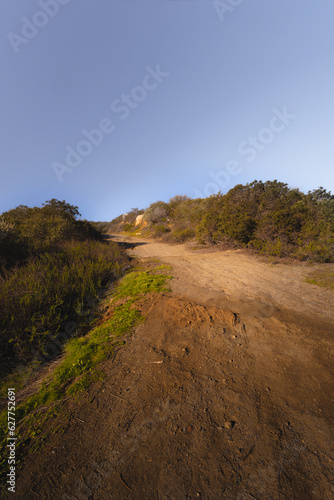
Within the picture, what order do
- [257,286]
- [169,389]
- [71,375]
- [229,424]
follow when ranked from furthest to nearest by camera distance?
[257,286], [71,375], [169,389], [229,424]

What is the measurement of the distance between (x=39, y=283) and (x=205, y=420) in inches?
171

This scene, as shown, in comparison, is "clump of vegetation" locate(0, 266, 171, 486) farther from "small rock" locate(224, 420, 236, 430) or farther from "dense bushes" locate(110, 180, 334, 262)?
"dense bushes" locate(110, 180, 334, 262)

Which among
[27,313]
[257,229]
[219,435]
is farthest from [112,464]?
[257,229]

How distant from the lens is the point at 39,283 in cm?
432

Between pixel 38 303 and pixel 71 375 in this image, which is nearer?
pixel 71 375

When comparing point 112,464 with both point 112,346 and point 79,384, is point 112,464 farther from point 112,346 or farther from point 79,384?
point 112,346

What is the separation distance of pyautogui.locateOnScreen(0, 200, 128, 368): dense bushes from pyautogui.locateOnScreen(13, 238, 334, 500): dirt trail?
1.81 m

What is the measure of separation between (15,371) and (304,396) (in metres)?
4.10

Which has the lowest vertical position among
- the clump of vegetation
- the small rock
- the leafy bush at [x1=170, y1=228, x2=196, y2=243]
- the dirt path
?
the small rock

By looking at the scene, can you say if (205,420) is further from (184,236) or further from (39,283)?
(184,236)

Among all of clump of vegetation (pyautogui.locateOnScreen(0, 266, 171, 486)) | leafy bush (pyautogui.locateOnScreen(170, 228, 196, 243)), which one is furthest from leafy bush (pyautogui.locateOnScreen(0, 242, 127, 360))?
leafy bush (pyautogui.locateOnScreen(170, 228, 196, 243))

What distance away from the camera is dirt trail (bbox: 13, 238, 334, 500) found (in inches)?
55.9

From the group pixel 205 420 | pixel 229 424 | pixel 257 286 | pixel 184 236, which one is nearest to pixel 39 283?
pixel 205 420

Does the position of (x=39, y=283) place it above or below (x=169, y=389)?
above
